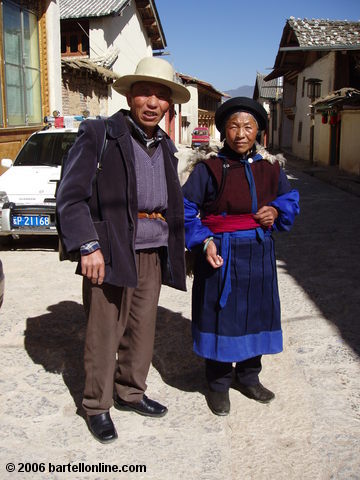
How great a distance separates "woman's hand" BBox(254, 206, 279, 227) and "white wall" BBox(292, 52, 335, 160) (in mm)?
19512

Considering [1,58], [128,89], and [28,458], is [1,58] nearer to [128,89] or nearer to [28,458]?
[128,89]

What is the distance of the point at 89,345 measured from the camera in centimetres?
260

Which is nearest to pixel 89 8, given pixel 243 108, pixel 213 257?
pixel 243 108

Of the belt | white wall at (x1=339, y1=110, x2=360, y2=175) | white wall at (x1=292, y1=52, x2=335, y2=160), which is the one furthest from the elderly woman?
white wall at (x1=292, y1=52, x2=335, y2=160)

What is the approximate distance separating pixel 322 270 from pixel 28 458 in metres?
4.23

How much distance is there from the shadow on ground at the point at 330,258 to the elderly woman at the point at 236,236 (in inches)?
52.7

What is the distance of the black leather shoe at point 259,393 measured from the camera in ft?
9.91

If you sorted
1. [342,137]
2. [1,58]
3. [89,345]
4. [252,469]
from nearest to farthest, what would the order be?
1. [252,469]
2. [89,345]
3. [1,58]
4. [342,137]

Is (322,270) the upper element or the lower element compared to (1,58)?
lower

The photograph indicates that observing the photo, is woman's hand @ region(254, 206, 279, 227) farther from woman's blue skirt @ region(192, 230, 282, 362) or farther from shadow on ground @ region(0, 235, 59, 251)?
shadow on ground @ region(0, 235, 59, 251)

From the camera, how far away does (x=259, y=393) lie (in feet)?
9.97

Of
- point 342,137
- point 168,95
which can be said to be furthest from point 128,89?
point 342,137

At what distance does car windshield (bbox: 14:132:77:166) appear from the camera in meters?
7.64

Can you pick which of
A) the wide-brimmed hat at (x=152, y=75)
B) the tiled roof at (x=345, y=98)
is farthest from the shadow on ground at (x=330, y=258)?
the tiled roof at (x=345, y=98)
